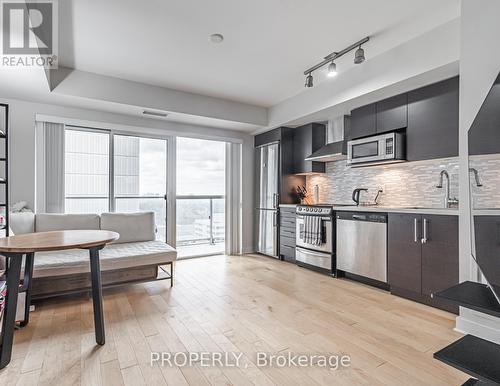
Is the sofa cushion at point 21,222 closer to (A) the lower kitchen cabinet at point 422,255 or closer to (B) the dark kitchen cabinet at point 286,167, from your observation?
(B) the dark kitchen cabinet at point 286,167

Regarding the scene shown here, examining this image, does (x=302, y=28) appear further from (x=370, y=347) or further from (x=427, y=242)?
(x=370, y=347)

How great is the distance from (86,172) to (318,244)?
3447 millimetres

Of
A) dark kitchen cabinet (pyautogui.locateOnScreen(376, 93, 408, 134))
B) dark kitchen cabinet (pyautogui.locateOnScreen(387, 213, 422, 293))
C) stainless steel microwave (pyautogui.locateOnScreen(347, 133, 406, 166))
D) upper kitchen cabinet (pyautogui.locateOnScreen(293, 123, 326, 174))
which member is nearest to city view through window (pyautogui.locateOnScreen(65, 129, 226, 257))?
upper kitchen cabinet (pyautogui.locateOnScreen(293, 123, 326, 174))

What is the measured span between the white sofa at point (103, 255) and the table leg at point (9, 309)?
0.92 metres

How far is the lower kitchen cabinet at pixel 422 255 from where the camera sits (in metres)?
2.51

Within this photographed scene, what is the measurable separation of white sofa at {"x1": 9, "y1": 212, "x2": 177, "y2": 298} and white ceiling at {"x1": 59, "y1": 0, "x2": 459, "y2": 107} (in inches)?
72.2

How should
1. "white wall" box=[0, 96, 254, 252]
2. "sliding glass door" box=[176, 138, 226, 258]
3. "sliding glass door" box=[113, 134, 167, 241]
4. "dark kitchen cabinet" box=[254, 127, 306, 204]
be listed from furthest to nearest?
"sliding glass door" box=[176, 138, 226, 258], "dark kitchen cabinet" box=[254, 127, 306, 204], "sliding glass door" box=[113, 134, 167, 241], "white wall" box=[0, 96, 254, 252]

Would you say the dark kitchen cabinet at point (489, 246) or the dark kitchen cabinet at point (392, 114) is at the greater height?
the dark kitchen cabinet at point (392, 114)

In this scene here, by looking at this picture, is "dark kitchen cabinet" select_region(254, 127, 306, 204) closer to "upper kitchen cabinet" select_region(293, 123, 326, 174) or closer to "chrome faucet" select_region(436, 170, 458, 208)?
"upper kitchen cabinet" select_region(293, 123, 326, 174)

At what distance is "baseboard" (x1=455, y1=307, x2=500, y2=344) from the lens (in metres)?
1.94

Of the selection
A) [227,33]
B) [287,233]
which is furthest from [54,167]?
[287,233]

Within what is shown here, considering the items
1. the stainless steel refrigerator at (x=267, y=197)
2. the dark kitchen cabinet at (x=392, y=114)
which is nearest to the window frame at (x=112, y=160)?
the stainless steel refrigerator at (x=267, y=197)

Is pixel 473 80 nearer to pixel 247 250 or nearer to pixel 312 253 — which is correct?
pixel 312 253

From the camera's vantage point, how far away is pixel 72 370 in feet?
5.49
